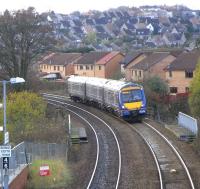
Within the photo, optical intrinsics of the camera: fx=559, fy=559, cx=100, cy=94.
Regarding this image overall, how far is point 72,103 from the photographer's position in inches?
2245

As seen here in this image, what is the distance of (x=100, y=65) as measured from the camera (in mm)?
85000

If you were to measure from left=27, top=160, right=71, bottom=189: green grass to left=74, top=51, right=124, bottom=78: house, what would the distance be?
58.3m

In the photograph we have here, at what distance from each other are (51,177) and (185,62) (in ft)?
144

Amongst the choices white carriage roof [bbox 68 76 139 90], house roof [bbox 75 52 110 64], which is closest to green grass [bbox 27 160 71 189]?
white carriage roof [bbox 68 76 139 90]

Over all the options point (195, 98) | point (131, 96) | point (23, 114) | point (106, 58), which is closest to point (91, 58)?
point (106, 58)

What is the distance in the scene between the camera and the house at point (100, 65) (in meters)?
85.1

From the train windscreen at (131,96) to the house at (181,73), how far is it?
81.3ft

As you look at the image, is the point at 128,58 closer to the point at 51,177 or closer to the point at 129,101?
the point at 129,101

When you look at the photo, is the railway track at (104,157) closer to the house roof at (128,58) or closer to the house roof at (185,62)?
the house roof at (185,62)

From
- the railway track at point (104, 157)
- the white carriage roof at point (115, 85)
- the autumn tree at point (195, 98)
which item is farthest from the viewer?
the autumn tree at point (195, 98)

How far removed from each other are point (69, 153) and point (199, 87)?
16611mm

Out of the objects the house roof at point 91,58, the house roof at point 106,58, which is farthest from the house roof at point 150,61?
the house roof at point 91,58

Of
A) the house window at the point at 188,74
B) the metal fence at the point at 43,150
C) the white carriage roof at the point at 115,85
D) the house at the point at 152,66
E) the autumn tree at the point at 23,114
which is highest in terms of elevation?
the house at the point at 152,66

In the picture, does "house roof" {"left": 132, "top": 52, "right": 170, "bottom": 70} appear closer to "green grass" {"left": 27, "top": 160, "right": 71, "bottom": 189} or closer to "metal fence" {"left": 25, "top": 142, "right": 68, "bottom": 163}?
"metal fence" {"left": 25, "top": 142, "right": 68, "bottom": 163}
